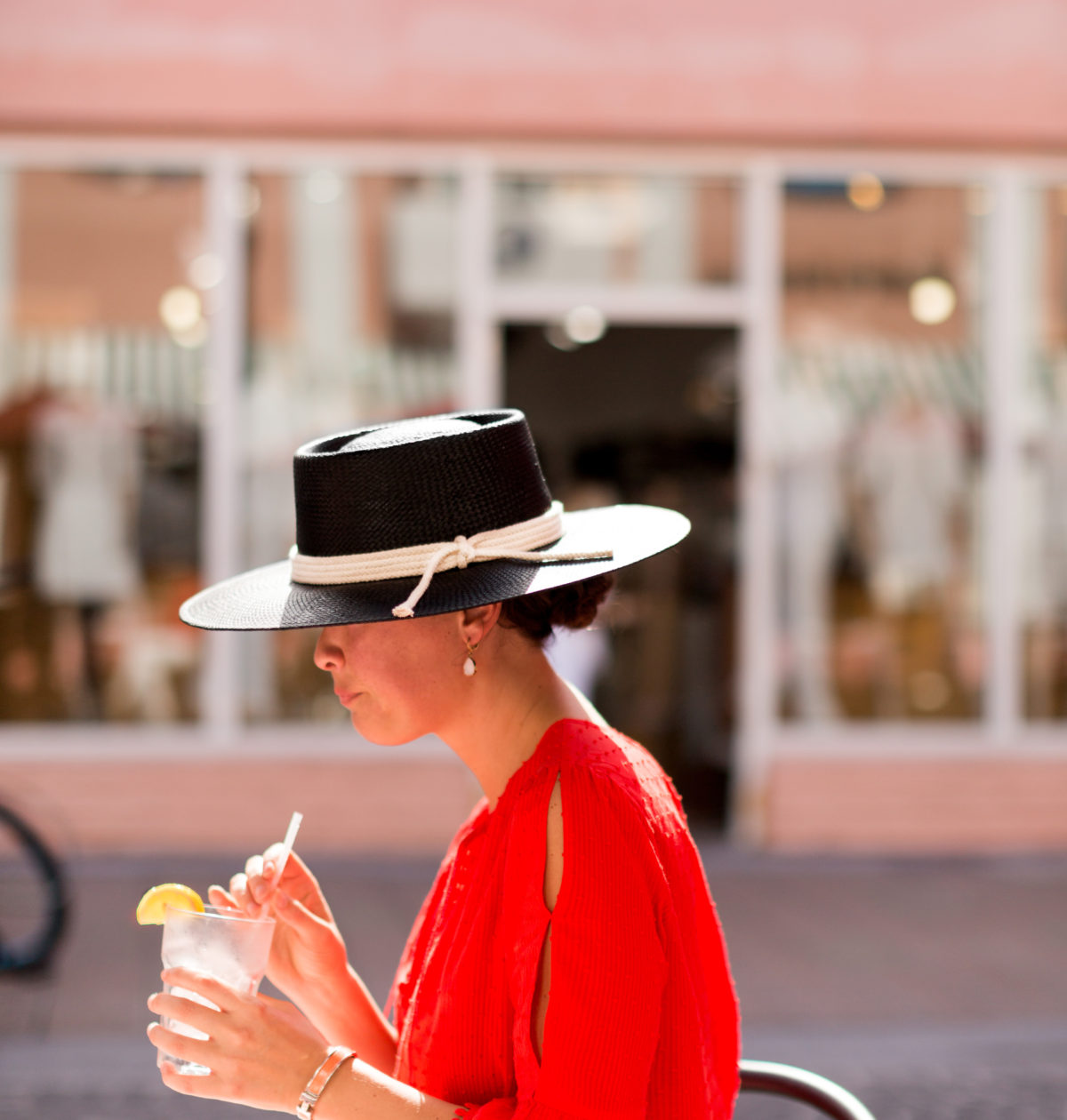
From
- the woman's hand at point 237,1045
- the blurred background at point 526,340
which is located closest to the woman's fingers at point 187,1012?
the woman's hand at point 237,1045

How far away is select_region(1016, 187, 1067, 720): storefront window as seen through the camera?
832cm

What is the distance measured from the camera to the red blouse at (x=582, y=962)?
1.44 meters

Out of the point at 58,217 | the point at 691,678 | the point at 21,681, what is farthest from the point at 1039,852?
the point at 58,217

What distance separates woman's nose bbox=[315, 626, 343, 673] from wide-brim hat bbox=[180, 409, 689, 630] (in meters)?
0.05

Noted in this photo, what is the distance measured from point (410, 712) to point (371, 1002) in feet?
1.74

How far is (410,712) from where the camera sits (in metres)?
1.71

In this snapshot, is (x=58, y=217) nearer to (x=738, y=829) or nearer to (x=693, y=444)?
(x=693, y=444)

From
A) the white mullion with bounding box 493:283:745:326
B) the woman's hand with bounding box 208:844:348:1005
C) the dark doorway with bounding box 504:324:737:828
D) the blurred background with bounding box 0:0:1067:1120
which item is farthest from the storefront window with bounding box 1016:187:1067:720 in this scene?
the woman's hand with bounding box 208:844:348:1005

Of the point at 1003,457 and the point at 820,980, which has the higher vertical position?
the point at 1003,457

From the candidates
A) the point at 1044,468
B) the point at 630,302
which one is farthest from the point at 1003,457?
the point at 630,302

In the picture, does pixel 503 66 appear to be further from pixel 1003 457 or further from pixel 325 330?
pixel 1003 457

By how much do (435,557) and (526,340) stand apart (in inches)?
275

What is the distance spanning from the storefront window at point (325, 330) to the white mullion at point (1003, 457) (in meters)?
3.13

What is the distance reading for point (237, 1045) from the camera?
4.90 ft
